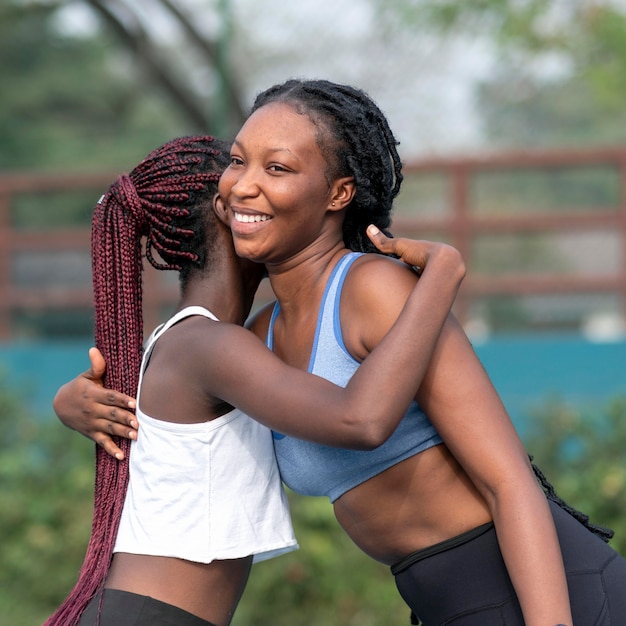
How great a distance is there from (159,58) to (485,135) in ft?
9.64

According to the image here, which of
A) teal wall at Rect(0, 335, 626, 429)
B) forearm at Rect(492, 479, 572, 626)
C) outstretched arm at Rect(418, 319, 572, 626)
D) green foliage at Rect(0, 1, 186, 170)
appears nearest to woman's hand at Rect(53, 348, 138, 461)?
outstretched arm at Rect(418, 319, 572, 626)

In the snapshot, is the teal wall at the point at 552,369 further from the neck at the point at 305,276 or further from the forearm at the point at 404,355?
the forearm at the point at 404,355

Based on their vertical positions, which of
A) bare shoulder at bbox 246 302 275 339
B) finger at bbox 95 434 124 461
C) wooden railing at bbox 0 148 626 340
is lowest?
wooden railing at bbox 0 148 626 340

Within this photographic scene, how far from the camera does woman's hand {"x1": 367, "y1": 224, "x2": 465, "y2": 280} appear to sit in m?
2.17

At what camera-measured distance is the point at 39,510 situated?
5.59 meters

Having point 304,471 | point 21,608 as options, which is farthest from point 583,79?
point 304,471

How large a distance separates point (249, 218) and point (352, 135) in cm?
27

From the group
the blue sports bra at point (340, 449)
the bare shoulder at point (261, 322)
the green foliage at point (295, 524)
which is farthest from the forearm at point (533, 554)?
the green foliage at point (295, 524)

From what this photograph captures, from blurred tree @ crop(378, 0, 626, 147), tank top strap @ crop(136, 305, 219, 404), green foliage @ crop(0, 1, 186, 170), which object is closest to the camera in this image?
tank top strap @ crop(136, 305, 219, 404)

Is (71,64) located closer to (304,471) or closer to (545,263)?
(545,263)

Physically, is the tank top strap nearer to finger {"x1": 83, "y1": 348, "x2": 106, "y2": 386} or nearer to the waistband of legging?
finger {"x1": 83, "y1": 348, "x2": 106, "y2": 386}

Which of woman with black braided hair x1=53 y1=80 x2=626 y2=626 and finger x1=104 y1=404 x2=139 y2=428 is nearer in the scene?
woman with black braided hair x1=53 y1=80 x2=626 y2=626

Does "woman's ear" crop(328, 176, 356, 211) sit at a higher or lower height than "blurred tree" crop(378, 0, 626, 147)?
higher

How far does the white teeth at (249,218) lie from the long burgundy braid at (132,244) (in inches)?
9.3
